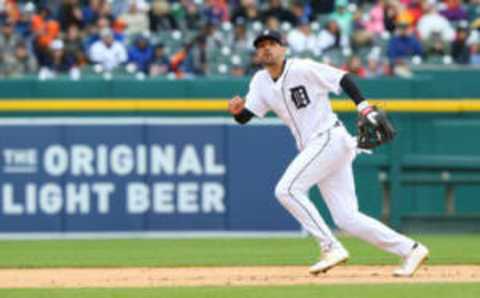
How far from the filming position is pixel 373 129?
34.9ft

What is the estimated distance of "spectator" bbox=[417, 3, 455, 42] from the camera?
2022 cm

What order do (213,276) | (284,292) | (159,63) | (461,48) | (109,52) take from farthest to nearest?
(461,48), (109,52), (159,63), (213,276), (284,292)

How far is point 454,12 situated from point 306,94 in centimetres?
1031

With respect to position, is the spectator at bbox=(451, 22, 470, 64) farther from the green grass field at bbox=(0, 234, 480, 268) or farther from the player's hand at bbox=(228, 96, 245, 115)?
the player's hand at bbox=(228, 96, 245, 115)

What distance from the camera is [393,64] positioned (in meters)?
18.9

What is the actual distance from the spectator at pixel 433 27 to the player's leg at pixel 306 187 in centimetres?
975

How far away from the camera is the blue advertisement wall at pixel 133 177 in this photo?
15.6 meters

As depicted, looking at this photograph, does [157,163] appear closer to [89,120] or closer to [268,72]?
[89,120]

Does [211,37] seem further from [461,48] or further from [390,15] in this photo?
[461,48]

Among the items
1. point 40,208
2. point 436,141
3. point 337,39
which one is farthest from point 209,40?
point 40,208

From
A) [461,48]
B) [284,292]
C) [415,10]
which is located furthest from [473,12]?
[284,292]

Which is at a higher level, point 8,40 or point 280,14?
point 280,14

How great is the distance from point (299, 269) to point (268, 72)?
1763mm

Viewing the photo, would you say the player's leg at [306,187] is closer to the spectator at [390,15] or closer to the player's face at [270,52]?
the player's face at [270,52]
